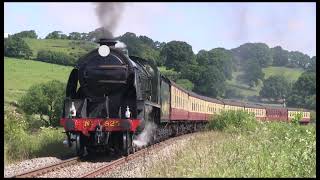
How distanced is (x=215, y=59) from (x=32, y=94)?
40609mm

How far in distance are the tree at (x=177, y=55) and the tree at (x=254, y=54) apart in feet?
84.8

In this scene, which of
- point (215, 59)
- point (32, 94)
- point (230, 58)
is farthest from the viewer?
point (230, 58)

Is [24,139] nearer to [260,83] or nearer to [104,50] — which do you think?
[104,50]

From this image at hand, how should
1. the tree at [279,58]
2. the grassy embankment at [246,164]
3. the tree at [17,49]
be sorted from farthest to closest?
1. the tree at [279,58]
2. the tree at [17,49]
3. the grassy embankment at [246,164]

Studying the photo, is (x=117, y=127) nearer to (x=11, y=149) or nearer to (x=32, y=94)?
(x=11, y=149)

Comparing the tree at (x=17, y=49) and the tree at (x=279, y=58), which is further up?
the tree at (x=279, y=58)

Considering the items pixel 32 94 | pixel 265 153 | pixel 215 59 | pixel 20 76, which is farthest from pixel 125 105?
pixel 215 59

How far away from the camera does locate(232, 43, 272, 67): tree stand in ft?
306

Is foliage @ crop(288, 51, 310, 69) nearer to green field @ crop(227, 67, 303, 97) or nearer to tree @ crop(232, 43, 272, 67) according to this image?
green field @ crop(227, 67, 303, 97)

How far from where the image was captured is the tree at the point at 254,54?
93125 mm

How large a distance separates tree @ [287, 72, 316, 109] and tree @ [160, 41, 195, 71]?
14.2 meters

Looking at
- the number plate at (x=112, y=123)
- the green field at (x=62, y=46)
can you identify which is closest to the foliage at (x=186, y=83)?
the green field at (x=62, y=46)

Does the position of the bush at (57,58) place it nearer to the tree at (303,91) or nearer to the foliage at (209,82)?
the foliage at (209,82)

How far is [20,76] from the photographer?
4631cm
